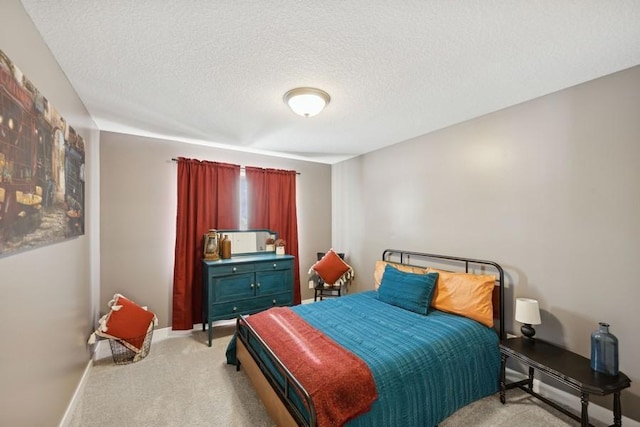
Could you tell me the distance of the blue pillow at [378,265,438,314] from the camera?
2.75m

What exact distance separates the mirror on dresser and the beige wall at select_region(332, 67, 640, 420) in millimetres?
2275

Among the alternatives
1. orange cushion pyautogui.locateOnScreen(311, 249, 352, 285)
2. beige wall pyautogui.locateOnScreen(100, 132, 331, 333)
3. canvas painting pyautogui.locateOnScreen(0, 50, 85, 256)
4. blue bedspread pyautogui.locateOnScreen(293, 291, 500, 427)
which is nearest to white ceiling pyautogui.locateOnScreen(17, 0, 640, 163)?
canvas painting pyautogui.locateOnScreen(0, 50, 85, 256)

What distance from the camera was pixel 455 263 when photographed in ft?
10.2

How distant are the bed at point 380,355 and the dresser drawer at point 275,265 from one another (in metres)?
0.99

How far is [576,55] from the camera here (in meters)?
1.84

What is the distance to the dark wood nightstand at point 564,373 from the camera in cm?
176

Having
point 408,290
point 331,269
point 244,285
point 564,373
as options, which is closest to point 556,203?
point 564,373

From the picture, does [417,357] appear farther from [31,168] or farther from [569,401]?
[31,168]

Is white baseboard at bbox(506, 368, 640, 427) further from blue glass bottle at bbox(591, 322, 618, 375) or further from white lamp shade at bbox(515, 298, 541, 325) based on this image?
white lamp shade at bbox(515, 298, 541, 325)

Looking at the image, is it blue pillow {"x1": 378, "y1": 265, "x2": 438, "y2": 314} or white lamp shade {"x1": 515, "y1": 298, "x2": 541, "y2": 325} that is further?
blue pillow {"x1": 378, "y1": 265, "x2": 438, "y2": 314}

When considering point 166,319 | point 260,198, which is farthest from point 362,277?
point 166,319

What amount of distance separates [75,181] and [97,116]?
3.68 ft

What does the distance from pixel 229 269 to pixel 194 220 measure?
0.89m

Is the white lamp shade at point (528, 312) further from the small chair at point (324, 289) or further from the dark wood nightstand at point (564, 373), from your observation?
the small chair at point (324, 289)
